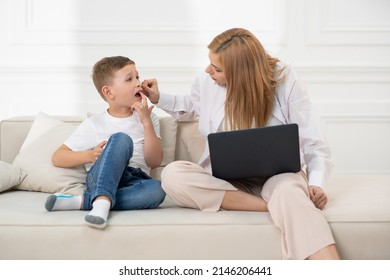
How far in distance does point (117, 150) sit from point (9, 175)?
559mm

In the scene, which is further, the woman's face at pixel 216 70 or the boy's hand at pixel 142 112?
the boy's hand at pixel 142 112

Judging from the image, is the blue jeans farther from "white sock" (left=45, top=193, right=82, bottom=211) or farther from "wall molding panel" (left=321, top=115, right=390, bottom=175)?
"wall molding panel" (left=321, top=115, right=390, bottom=175)

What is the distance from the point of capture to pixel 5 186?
2363 mm

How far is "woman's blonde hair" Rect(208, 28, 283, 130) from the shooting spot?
212 cm

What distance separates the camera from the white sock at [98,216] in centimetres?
186

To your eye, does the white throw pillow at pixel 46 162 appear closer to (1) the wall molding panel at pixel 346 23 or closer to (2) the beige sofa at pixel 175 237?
(2) the beige sofa at pixel 175 237

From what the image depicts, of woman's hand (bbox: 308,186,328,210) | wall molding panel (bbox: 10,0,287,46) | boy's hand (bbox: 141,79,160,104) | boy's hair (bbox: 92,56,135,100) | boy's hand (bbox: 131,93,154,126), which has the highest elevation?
wall molding panel (bbox: 10,0,287,46)

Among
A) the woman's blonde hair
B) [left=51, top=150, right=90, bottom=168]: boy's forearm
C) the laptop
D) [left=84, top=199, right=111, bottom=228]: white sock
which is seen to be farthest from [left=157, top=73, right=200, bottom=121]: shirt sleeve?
[left=84, top=199, right=111, bottom=228]: white sock

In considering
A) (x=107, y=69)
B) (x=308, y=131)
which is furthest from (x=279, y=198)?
(x=107, y=69)

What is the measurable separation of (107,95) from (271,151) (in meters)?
0.78

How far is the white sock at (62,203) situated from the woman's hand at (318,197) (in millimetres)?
789

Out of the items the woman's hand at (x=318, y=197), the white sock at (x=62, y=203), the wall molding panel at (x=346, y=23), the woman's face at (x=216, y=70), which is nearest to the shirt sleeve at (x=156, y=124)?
the woman's face at (x=216, y=70)

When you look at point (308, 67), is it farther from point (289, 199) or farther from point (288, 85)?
point (289, 199)
